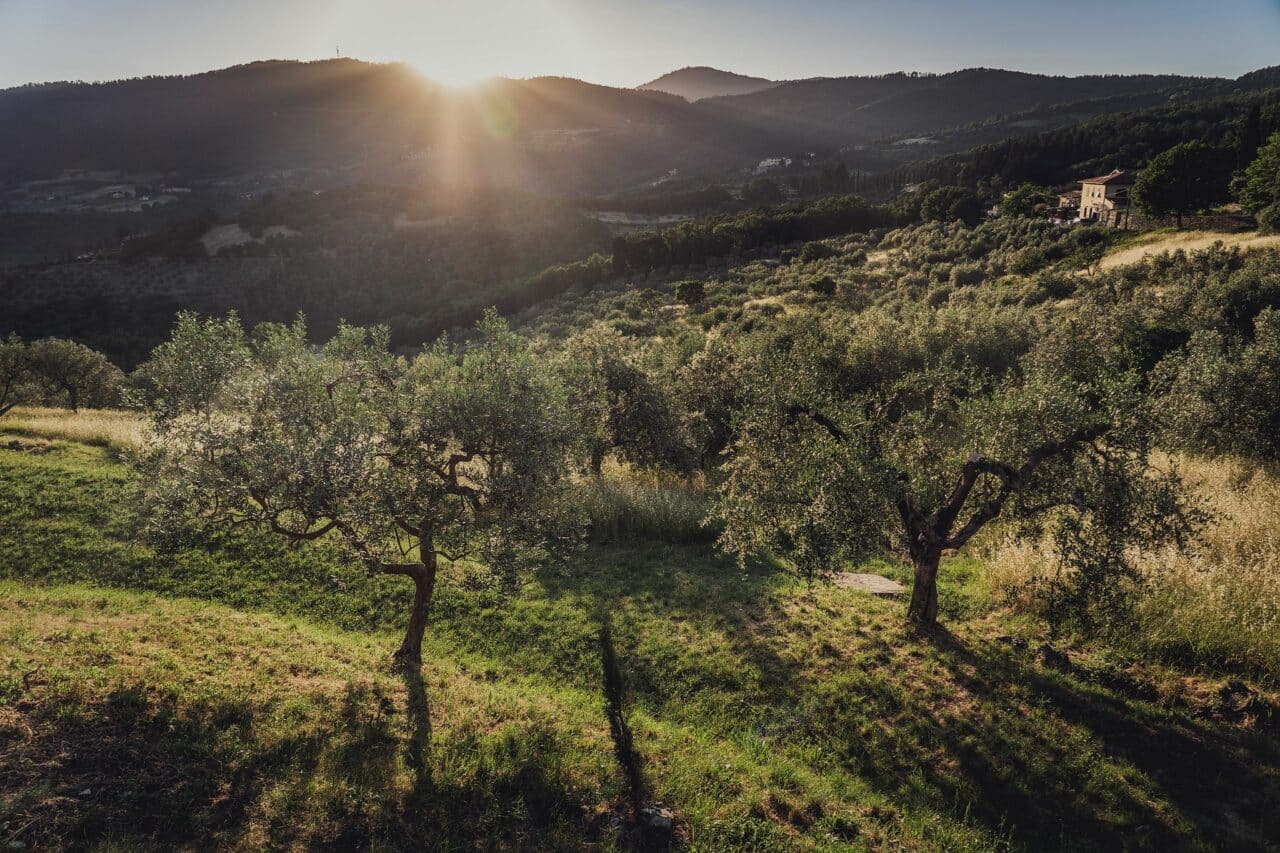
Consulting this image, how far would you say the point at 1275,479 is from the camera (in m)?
20.1

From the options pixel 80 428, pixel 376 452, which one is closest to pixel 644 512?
pixel 376 452

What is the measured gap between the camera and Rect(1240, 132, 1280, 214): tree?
187 feet

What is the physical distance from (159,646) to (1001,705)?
63.9ft

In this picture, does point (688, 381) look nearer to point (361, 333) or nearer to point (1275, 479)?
point (361, 333)

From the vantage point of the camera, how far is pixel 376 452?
40.2 ft

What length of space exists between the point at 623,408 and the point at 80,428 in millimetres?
28498

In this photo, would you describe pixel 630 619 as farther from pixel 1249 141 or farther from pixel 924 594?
pixel 1249 141

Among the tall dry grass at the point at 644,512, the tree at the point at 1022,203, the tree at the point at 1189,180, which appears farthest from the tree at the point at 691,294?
the tree at the point at 1189,180

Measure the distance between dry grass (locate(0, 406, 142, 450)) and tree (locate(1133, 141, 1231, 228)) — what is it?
317 feet

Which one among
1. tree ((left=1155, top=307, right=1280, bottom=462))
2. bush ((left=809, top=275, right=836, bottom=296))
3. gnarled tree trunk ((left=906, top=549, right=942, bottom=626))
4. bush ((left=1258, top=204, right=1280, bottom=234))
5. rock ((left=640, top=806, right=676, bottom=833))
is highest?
bush ((left=1258, top=204, right=1280, bottom=234))

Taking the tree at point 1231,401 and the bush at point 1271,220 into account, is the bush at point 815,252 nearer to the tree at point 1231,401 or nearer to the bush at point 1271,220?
the bush at point 1271,220

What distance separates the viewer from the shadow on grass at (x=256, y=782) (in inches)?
349

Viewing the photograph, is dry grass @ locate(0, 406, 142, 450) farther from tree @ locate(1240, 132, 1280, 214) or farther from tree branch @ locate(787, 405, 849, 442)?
tree @ locate(1240, 132, 1280, 214)

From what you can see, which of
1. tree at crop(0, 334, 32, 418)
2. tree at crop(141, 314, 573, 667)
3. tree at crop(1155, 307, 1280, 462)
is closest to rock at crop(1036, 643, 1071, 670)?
→ tree at crop(141, 314, 573, 667)
